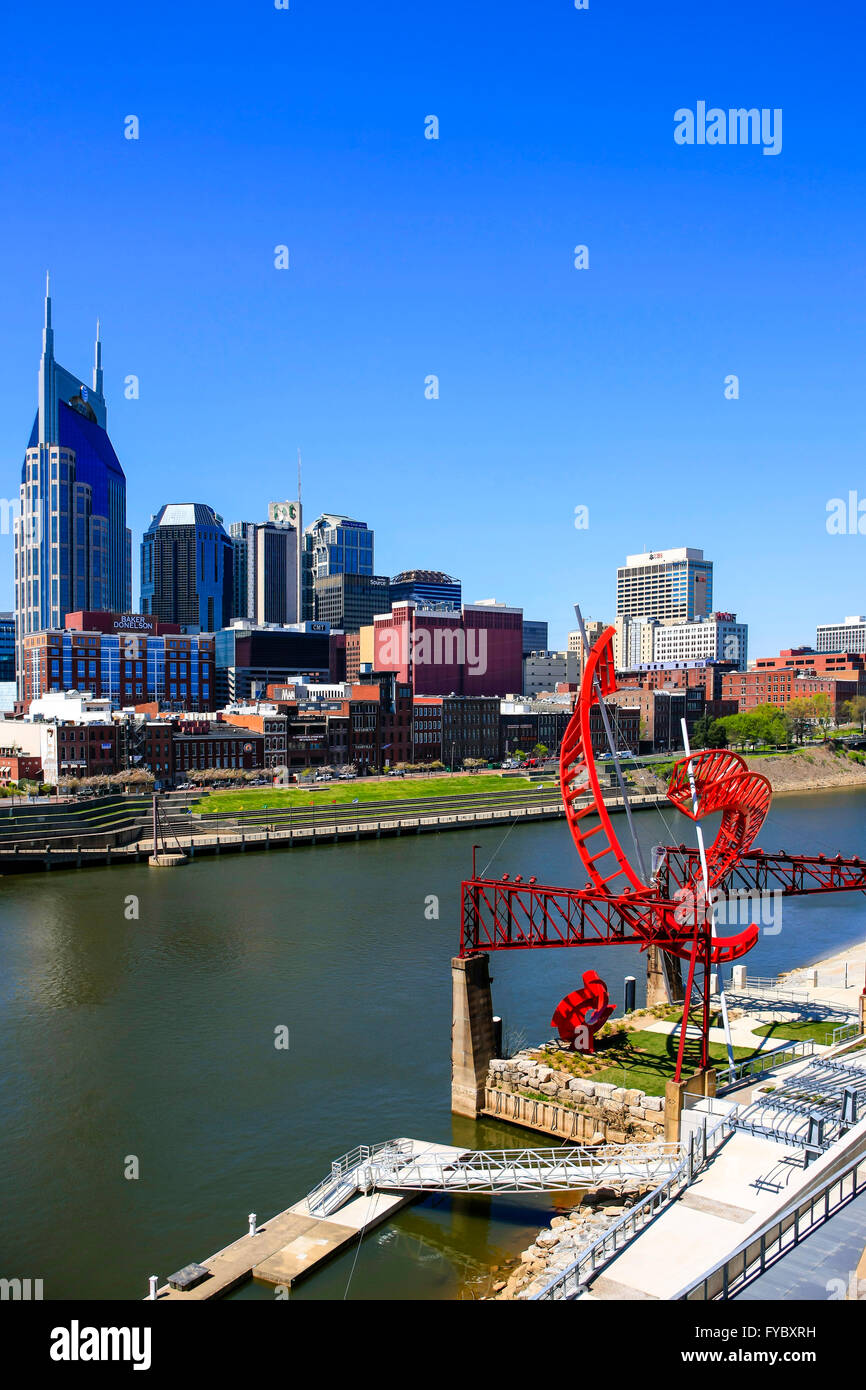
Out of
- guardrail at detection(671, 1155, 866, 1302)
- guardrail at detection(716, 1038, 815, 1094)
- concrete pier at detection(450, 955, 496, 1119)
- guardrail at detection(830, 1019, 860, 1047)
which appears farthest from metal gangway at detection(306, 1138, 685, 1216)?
guardrail at detection(830, 1019, 860, 1047)

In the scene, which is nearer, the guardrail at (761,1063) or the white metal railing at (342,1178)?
the white metal railing at (342,1178)

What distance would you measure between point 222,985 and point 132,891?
23.7 m

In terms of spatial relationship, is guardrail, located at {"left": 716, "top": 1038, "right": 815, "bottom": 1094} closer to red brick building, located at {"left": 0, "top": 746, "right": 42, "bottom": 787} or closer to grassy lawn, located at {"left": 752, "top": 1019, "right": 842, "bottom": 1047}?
grassy lawn, located at {"left": 752, "top": 1019, "right": 842, "bottom": 1047}

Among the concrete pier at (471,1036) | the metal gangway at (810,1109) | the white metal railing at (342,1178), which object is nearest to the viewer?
the metal gangway at (810,1109)

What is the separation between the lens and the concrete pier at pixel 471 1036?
97.1 feet

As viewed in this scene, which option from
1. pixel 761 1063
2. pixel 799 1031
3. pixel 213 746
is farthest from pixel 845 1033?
pixel 213 746

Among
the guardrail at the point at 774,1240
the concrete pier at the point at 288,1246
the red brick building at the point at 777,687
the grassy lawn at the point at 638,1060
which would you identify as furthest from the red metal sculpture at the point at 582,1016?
the red brick building at the point at 777,687

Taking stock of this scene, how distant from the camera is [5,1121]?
30.1 m

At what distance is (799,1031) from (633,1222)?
575 inches

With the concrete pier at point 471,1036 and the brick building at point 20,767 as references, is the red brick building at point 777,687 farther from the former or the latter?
the concrete pier at point 471,1036

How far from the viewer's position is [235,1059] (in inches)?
1351

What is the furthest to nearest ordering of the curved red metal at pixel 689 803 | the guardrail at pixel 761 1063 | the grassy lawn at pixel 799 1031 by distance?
the grassy lawn at pixel 799 1031 → the curved red metal at pixel 689 803 → the guardrail at pixel 761 1063

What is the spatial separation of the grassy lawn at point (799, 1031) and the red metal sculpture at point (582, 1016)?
4898 mm
